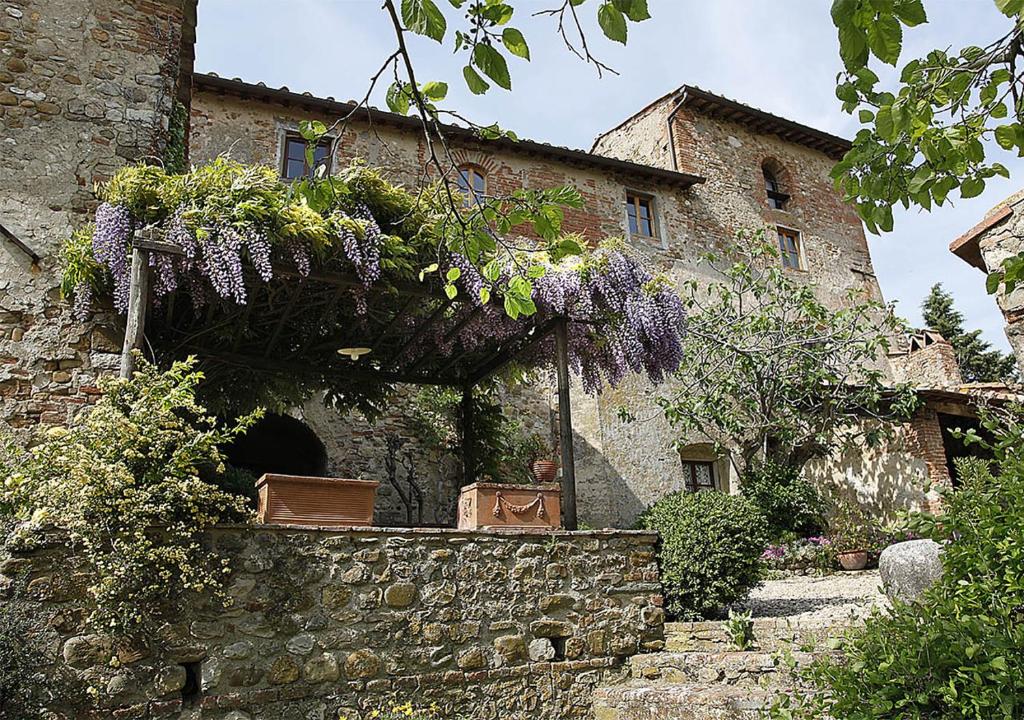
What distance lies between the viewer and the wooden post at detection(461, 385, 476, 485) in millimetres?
6562

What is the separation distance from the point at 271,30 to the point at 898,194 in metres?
1.80

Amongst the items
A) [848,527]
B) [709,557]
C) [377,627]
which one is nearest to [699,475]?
[848,527]

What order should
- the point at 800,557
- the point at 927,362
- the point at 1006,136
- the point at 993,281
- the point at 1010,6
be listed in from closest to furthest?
the point at 1010,6 < the point at 1006,136 < the point at 993,281 < the point at 800,557 < the point at 927,362

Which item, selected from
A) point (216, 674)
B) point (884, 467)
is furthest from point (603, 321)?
point (884, 467)

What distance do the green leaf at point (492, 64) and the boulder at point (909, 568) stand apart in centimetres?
442

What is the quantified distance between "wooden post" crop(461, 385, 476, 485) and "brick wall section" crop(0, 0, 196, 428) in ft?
9.88

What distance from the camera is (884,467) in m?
10.2

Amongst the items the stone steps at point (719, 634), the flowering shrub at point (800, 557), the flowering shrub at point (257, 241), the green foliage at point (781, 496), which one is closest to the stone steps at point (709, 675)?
the stone steps at point (719, 634)

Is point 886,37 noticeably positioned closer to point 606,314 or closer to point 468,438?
point 606,314

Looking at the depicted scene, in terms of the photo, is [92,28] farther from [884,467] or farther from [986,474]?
[884,467]

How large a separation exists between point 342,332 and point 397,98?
4.00 m

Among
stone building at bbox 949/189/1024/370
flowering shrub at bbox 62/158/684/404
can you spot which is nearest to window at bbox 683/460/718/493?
flowering shrub at bbox 62/158/684/404

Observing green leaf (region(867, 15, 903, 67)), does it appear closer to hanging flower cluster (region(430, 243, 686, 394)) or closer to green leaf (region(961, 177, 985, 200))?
green leaf (region(961, 177, 985, 200))

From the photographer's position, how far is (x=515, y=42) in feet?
5.40
